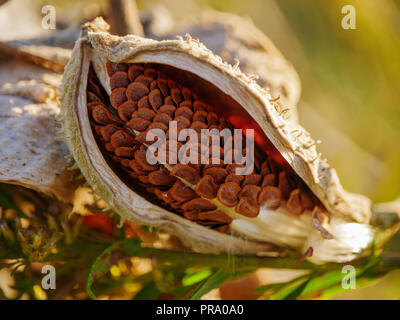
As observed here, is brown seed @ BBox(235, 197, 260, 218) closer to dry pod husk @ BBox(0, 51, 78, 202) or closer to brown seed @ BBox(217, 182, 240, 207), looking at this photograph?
brown seed @ BBox(217, 182, 240, 207)

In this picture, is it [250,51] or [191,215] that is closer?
[191,215]

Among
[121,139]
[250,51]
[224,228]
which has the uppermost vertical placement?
[250,51]

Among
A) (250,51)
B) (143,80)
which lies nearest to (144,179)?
(143,80)

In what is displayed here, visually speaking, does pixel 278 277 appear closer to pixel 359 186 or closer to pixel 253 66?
pixel 359 186

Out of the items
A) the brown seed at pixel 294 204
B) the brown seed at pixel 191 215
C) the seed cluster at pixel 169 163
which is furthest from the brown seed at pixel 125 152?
the brown seed at pixel 294 204

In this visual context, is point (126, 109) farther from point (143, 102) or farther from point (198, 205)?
point (198, 205)

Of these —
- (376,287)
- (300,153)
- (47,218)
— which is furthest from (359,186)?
(47,218)

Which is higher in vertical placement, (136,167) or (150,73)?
(150,73)
